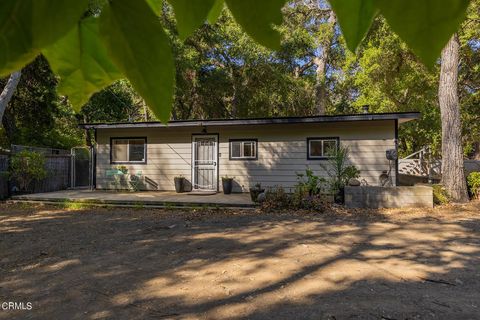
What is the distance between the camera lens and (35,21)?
0.28 metres

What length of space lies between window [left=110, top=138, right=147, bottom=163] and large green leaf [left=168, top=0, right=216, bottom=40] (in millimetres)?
13360

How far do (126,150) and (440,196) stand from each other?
10.9m

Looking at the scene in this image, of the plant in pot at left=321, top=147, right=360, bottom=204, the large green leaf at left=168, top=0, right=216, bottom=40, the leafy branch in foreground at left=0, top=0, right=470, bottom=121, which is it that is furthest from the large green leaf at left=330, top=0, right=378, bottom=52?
the plant in pot at left=321, top=147, right=360, bottom=204

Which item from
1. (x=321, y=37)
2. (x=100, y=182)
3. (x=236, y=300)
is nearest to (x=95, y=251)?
(x=236, y=300)

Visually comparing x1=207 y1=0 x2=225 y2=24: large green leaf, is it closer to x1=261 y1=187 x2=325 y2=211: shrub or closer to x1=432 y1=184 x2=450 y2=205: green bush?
x1=261 y1=187 x2=325 y2=211: shrub

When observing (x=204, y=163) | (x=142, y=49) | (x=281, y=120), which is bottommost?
(x=142, y=49)

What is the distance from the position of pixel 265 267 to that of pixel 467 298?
2178 millimetres

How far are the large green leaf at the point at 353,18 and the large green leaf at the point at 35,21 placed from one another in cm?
23

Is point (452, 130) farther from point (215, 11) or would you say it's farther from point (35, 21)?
point (35, 21)

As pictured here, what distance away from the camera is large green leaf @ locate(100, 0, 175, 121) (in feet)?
1.05

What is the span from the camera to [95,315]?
3.01 m

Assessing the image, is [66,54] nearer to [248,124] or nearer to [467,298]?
[467,298]

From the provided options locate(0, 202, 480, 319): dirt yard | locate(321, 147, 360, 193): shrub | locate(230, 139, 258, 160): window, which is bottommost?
locate(0, 202, 480, 319): dirt yard

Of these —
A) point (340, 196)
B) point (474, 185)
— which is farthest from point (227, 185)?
point (474, 185)
